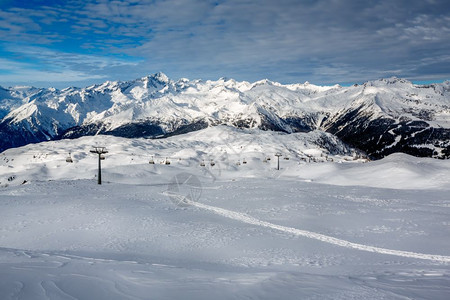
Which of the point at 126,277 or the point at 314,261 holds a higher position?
the point at 126,277

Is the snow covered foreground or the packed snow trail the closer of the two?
the snow covered foreground

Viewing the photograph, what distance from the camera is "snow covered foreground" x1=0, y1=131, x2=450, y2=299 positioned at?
10.5 m

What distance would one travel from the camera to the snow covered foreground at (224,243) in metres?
10.5

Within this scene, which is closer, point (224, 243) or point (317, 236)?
point (224, 243)

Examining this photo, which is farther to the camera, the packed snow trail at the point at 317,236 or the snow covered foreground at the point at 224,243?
the packed snow trail at the point at 317,236

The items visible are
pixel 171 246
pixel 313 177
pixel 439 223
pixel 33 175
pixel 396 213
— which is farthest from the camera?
pixel 33 175

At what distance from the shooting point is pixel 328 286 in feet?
36.6

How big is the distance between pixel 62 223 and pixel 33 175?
68786 mm

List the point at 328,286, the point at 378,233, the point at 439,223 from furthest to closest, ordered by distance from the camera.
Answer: the point at 439,223 → the point at 378,233 → the point at 328,286

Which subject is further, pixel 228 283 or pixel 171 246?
pixel 171 246

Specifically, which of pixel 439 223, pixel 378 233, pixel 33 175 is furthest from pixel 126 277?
pixel 33 175

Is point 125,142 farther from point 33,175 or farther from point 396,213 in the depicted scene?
point 396,213

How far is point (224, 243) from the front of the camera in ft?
67.5

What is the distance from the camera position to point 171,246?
65.7 feet
